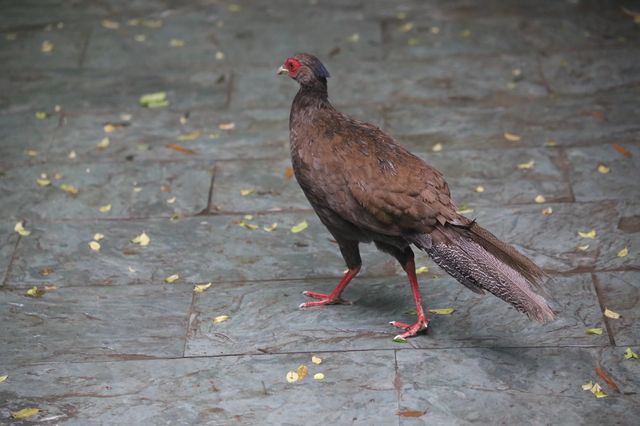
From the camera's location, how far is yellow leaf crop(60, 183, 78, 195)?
6965 millimetres

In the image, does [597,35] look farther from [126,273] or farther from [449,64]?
[126,273]

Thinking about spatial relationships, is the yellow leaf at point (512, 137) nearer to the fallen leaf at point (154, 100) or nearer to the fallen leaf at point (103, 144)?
the fallen leaf at point (154, 100)

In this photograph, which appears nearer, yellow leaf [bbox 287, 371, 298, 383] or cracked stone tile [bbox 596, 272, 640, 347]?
yellow leaf [bbox 287, 371, 298, 383]

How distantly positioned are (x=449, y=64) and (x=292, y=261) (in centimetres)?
341

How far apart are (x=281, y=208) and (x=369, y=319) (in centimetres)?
150

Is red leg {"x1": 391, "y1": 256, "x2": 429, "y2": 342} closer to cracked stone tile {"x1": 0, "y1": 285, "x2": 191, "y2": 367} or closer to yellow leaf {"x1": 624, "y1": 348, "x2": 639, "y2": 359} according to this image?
yellow leaf {"x1": 624, "y1": 348, "x2": 639, "y2": 359}

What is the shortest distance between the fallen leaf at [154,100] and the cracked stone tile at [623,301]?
419 centimetres

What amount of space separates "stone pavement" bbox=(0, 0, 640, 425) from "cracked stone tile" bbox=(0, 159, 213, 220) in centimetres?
2

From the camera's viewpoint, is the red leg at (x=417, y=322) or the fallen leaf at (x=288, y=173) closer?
the red leg at (x=417, y=322)

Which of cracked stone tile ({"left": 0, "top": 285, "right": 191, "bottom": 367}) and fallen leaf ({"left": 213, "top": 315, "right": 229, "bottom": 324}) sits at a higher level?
fallen leaf ({"left": 213, "top": 315, "right": 229, "bottom": 324})

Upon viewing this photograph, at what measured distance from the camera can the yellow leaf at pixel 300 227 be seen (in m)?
6.39

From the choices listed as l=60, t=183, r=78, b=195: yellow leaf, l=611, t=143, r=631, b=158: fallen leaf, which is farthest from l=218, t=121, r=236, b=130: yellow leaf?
l=611, t=143, r=631, b=158: fallen leaf

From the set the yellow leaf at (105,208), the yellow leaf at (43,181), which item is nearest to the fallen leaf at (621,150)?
the yellow leaf at (105,208)

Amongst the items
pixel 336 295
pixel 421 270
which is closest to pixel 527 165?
pixel 421 270
